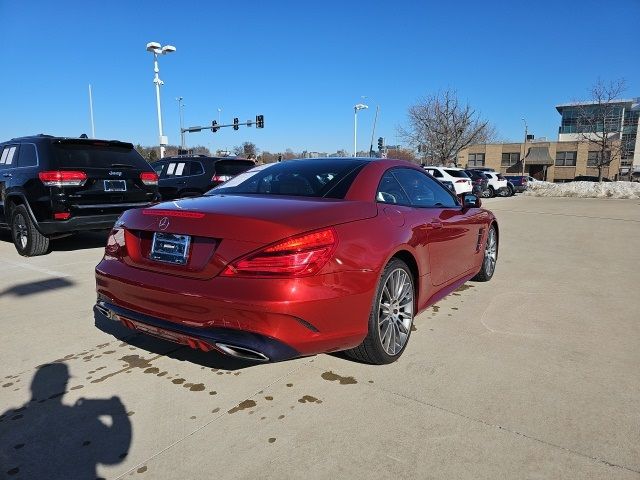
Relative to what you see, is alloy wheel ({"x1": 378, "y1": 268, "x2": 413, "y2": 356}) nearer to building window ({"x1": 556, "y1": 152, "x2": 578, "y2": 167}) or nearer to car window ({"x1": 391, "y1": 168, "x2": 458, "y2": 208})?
car window ({"x1": 391, "y1": 168, "x2": 458, "y2": 208})

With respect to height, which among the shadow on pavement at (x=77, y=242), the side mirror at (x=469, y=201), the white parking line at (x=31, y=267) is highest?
the side mirror at (x=469, y=201)

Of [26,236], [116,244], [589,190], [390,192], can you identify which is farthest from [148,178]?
[589,190]

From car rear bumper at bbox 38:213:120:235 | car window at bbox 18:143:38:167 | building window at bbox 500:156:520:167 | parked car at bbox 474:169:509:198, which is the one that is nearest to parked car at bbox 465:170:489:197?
parked car at bbox 474:169:509:198

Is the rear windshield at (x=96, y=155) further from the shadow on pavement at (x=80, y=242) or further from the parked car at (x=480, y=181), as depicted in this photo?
the parked car at (x=480, y=181)

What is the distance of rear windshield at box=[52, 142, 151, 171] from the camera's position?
265 inches

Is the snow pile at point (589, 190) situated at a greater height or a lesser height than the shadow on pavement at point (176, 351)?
lesser

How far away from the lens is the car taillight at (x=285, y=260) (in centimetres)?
247

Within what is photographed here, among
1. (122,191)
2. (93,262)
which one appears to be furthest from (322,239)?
(122,191)

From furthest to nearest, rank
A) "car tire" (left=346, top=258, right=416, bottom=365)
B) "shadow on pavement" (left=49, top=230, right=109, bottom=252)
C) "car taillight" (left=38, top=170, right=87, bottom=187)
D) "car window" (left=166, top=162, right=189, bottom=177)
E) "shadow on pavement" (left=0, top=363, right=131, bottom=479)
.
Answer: "car window" (left=166, top=162, right=189, bottom=177), "shadow on pavement" (left=49, top=230, right=109, bottom=252), "car taillight" (left=38, top=170, right=87, bottom=187), "car tire" (left=346, top=258, right=416, bottom=365), "shadow on pavement" (left=0, top=363, right=131, bottom=479)

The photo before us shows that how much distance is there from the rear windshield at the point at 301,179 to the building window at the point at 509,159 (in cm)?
6992

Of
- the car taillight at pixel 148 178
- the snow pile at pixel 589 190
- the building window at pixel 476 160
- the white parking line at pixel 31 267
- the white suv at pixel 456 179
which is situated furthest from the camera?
the building window at pixel 476 160

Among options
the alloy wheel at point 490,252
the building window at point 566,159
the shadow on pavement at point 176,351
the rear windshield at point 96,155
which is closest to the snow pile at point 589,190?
the alloy wheel at point 490,252

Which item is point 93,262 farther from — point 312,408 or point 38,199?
point 312,408

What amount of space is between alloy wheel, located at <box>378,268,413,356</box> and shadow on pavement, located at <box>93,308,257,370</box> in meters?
0.94
